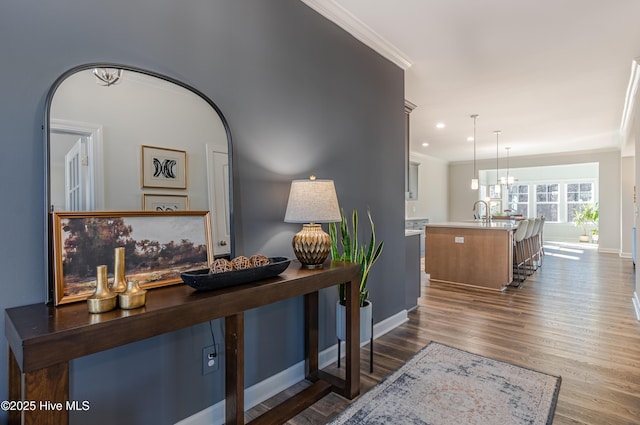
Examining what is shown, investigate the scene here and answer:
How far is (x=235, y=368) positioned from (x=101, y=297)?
0.69m

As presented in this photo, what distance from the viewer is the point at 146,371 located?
1.52m

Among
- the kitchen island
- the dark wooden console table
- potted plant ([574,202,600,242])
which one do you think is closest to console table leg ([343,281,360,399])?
the dark wooden console table

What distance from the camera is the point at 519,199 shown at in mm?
11305

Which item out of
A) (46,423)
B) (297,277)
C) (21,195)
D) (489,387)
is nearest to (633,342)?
(489,387)

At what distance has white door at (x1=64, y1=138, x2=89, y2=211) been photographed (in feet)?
4.32

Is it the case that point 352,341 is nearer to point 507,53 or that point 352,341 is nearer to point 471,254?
point 507,53

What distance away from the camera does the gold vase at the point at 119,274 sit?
1.23 meters

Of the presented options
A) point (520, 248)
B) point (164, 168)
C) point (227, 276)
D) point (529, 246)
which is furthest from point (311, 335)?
point (529, 246)

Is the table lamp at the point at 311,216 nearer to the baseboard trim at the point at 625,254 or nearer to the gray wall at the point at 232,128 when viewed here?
the gray wall at the point at 232,128

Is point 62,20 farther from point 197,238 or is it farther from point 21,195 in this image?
point 197,238

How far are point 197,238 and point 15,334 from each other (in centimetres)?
77

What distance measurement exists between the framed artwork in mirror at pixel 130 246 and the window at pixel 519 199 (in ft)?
38.8

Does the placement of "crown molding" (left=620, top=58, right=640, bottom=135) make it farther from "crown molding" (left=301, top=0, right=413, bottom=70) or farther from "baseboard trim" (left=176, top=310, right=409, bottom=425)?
"baseboard trim" (left=176, top=310, right=409, bottom=425)

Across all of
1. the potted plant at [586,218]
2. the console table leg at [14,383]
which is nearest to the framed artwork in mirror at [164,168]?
the console table leg at [14,383]
